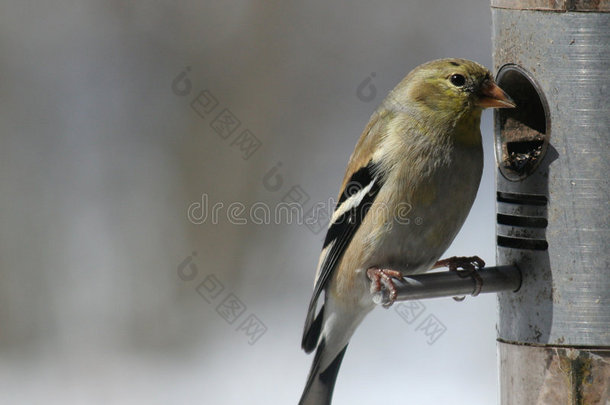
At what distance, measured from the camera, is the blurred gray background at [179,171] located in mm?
5910

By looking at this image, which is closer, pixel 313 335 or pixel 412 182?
pixel 412 182

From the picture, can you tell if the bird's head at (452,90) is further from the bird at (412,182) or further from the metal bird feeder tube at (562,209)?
the metal bird feeder tube at (562,209)

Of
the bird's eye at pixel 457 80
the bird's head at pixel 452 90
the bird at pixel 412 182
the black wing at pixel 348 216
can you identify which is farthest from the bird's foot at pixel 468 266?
the bird's eye at pixel 457 80

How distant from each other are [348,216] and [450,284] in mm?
620

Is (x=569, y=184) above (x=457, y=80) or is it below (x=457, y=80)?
below

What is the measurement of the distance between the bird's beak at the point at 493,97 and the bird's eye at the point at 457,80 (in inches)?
4.5

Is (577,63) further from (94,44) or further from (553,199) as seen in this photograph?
(94,44)

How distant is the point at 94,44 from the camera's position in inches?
278

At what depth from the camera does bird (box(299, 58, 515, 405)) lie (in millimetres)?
3104

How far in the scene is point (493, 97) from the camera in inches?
117

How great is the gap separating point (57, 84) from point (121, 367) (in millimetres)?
2602

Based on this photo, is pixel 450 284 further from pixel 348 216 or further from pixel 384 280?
pixel 348 216

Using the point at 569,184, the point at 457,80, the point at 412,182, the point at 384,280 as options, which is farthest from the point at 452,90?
the point at 384,280

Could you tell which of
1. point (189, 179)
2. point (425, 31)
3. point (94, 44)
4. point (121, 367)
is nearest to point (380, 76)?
point (425, 31)
